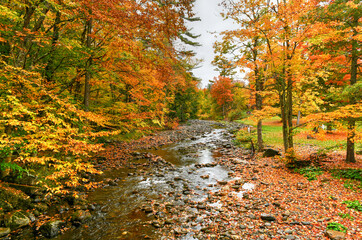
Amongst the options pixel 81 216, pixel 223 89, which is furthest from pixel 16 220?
→ pixel 223 89

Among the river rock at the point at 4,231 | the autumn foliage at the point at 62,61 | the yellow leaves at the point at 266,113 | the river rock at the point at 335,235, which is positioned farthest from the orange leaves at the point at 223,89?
the river rock at the point at 4,231

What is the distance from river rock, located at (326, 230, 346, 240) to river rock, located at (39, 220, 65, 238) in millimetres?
7683

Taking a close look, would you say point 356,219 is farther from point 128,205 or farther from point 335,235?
point 128,205

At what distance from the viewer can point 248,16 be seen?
10883 mm

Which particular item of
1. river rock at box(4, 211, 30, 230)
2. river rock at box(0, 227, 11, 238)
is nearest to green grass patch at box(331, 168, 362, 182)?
river rock at box(4, 211, 30, 230)

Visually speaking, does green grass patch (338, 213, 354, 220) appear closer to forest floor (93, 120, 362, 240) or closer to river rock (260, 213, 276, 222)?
forest floor (93, 120, 362, 240)

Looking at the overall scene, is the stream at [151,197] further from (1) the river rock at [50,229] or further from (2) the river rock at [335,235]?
(2) the river rock at [335,235]

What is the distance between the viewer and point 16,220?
16.2ft

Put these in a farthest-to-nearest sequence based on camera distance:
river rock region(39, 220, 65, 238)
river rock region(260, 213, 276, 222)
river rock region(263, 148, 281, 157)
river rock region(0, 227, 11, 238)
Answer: river rock region(263, 148, 281, 157) < river rock region(260, 213, 276, 222) < river rock region(39, 220, 65, 238) < river rock region(0, 227, 11, 238)

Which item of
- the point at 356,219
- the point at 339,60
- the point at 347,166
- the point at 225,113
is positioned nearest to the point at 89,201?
the point at 356,219

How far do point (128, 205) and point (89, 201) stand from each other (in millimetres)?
1612

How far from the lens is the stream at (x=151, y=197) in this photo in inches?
203

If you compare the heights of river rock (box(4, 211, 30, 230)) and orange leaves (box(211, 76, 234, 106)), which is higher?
orange leaves (box(211, 76, 234, 106))

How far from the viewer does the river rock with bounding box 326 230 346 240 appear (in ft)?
13.8
